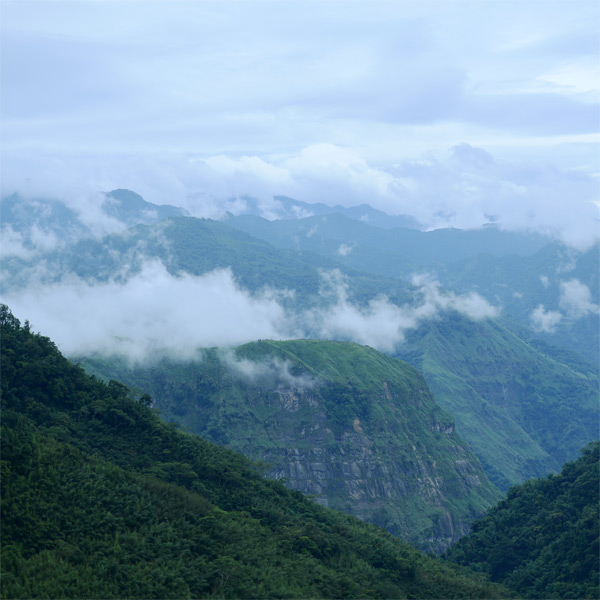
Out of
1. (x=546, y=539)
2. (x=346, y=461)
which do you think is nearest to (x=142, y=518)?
(x=546, y=539)

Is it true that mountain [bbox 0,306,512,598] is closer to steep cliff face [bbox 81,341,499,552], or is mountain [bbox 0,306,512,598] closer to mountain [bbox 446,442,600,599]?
mountain [bbox 446,442,600,599]

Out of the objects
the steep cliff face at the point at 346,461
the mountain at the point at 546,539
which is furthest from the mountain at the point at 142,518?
the steep cliff face at the point at 346,461

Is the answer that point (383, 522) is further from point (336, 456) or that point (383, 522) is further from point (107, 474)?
point (107, 474)

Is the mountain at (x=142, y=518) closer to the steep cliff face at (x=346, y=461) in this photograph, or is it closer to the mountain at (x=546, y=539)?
the mountain at (x=546, y=539)

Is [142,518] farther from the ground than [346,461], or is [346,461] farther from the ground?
[346,461]

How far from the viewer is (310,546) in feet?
219

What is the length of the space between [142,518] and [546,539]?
56.3 meters

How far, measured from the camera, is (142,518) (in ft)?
186

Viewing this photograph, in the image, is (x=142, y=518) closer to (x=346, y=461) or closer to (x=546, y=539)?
(x=546, y=539)

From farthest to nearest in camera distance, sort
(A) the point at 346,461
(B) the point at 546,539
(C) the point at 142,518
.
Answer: (A) the point at 346,461 → (B) the point at 546,539 → (C) the point at 142,518

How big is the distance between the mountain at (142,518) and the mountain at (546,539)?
20.4 ft

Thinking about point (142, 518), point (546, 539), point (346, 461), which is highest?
point (346, 461)

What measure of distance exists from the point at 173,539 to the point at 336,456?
138m

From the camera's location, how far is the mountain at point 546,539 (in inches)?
3041
